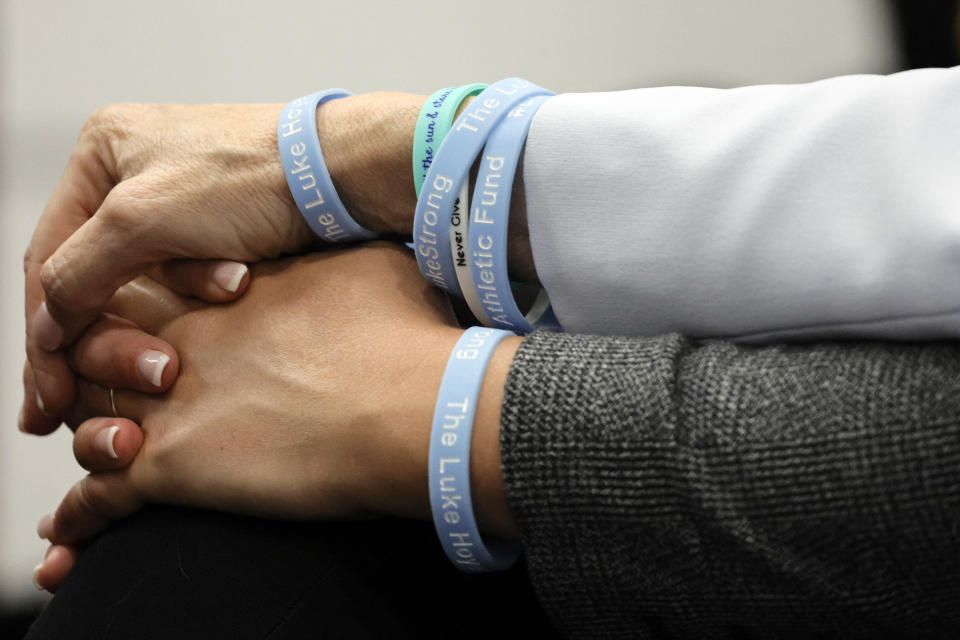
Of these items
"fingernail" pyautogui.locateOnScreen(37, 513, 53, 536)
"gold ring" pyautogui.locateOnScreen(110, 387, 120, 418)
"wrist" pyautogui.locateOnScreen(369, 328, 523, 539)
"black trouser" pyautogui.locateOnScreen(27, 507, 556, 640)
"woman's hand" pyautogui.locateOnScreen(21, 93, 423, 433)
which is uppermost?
"woman's hand" pyautogui.locateOnScreen(21, 93, 423, 433)

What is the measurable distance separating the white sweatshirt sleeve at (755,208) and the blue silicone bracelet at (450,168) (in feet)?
0.09

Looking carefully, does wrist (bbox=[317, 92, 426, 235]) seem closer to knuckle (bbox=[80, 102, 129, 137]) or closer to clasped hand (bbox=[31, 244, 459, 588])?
clasped hand (bbox=[31, 244, 459, 588])

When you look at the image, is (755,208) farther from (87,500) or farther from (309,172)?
(87,500)

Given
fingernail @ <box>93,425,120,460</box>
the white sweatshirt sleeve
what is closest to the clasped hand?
fingernail @ <box>93,425,120,460</box>

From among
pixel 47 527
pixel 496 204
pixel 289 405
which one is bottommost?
pixel 47 527

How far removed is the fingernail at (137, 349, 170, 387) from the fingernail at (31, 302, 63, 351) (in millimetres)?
90

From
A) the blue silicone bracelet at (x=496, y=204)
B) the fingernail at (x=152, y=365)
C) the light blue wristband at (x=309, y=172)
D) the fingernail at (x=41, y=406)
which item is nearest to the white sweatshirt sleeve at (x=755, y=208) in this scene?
the blue silicone bracelet at (x=496, y=204)

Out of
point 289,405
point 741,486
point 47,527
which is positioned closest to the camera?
point 741,486

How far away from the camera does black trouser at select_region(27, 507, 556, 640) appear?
446mm

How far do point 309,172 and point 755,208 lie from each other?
0.28m

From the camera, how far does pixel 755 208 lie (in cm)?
41

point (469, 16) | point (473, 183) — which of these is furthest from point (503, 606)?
point (469, 16)

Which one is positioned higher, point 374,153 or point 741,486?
point 374,153

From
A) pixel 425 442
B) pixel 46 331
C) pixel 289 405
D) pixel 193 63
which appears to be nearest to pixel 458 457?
pixel 425 442
